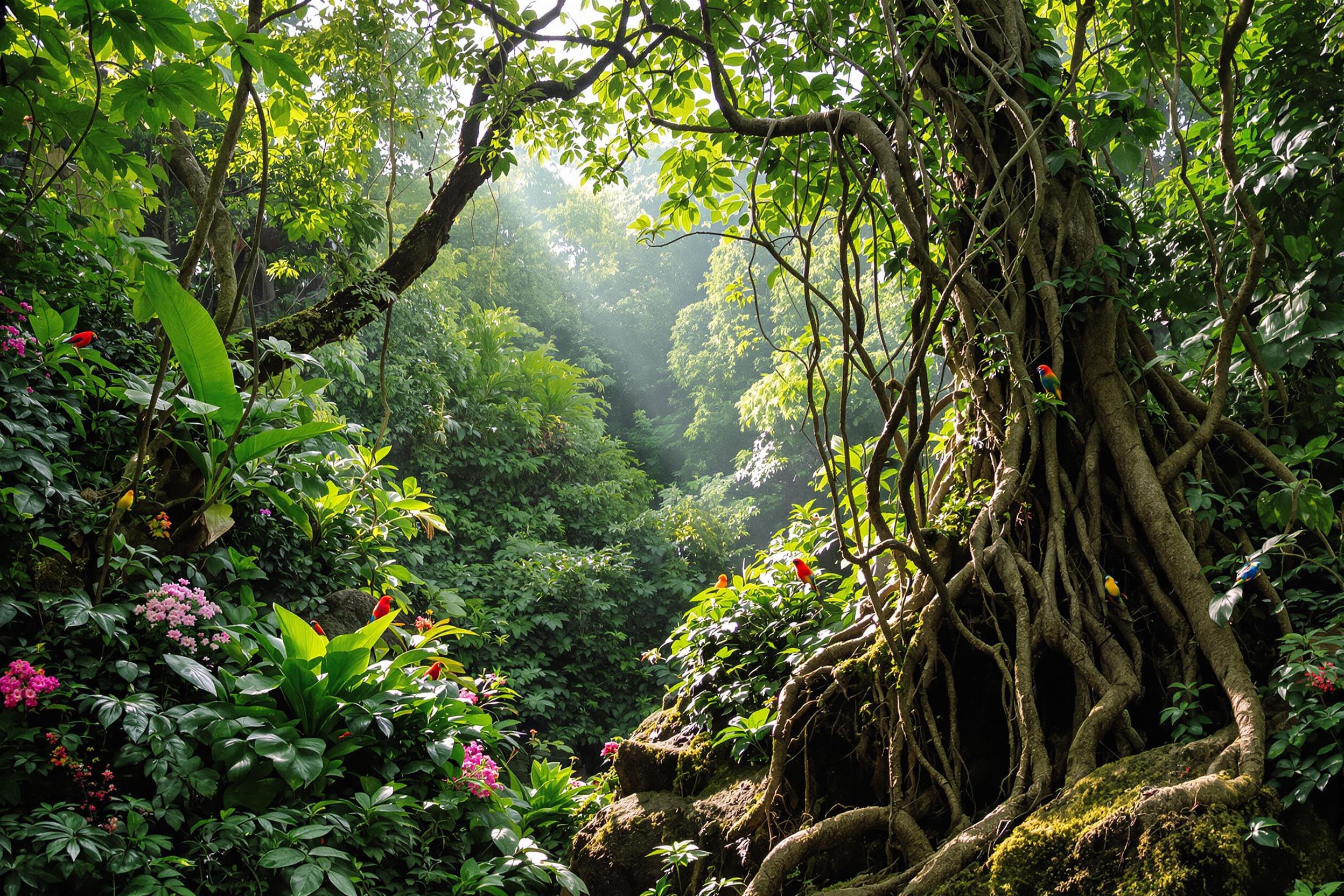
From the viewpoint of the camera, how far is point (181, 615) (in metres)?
2.35

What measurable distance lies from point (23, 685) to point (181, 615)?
44cm

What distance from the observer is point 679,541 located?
9242 millimetres

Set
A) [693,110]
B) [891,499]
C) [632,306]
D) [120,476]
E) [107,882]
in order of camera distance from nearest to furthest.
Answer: [107,882], [891,499], [120,476], [693,110], [632,306]

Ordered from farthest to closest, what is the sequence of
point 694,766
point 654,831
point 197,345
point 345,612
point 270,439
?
point 345,612
point 270,439
point 197,345
point 694,766
point 654,831

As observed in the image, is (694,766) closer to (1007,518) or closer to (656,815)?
(656,815)

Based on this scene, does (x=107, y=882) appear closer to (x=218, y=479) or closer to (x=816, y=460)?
(x=218, y=479)

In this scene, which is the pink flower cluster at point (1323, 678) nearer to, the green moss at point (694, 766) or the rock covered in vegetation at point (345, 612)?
the green moss at point (694, 766)

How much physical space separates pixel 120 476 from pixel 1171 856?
327cm

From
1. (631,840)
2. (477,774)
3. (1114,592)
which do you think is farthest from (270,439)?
(1114,592)

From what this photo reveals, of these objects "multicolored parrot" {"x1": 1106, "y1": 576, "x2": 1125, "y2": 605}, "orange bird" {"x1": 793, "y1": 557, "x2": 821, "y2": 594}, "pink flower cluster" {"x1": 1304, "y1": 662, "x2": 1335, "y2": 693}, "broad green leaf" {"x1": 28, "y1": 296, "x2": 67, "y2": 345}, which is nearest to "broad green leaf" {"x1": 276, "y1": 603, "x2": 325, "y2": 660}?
"broad green leaf" {"x1": 28, "y1": 296, "x2": 67, "y2": 345}

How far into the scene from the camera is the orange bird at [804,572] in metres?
2.34

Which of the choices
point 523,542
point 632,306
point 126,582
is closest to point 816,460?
point 632,306

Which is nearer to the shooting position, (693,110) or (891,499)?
(891,499)

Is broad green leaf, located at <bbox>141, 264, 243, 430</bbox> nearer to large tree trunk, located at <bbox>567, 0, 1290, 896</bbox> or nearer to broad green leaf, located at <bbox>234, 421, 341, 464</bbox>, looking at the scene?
broad green leaf, located at <bbox>234, 421, 341, 464</bbox>
